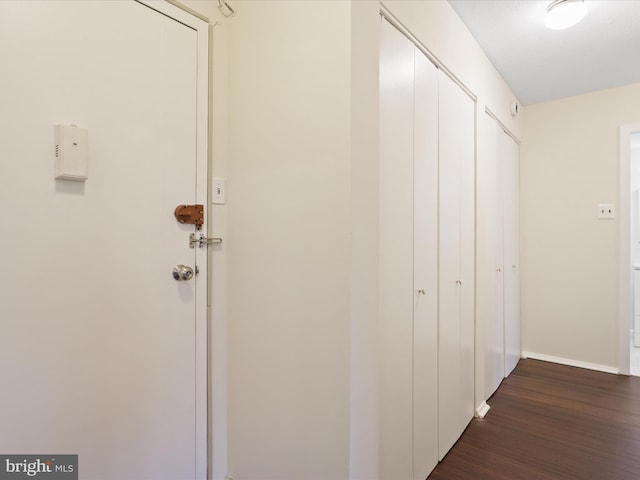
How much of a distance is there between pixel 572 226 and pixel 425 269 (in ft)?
8.26

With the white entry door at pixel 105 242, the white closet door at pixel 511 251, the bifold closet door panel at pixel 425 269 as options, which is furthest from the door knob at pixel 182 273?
the white closet door at pixel 511 251

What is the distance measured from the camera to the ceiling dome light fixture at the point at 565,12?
1.79 meters

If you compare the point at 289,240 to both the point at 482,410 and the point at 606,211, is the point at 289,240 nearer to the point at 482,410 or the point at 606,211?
the point at 482,410

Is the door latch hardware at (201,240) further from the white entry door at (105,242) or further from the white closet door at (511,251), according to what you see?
the white closet door at (511,251)

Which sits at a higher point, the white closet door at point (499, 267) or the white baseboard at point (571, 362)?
the white closet door at point (499, 267)

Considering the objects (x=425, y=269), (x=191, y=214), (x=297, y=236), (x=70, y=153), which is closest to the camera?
(x=70, y=153)

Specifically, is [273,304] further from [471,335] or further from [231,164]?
[471,335]

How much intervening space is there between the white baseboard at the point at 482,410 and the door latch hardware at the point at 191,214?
7.02 ft

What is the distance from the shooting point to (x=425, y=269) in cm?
160

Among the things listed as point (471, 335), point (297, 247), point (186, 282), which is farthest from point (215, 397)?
point (471, 335)

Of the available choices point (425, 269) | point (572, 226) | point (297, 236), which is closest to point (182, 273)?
point (297, 236)

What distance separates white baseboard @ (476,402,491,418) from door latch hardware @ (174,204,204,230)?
2138 mm

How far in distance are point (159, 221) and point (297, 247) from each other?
1.75 feet

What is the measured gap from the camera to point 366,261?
3.73 feet
